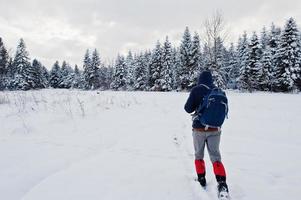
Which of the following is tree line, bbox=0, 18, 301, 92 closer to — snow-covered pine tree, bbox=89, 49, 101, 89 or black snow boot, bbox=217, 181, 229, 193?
snow-covered pine tree, bbox=89, 49, 101, 89

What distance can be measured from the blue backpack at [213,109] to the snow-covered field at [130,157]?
1175mm

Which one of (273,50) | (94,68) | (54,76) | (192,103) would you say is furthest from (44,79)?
(192,103)

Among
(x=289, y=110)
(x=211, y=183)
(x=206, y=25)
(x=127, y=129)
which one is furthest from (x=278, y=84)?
(x=211, y=183)

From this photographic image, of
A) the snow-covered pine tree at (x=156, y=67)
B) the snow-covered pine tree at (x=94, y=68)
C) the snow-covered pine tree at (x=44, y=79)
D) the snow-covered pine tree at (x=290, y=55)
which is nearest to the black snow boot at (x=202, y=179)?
the snow-covered pine tree at (x=290, y=55)

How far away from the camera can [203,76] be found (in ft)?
13.2

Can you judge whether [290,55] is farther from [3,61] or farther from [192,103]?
[3,61]

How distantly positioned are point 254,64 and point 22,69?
4346cm

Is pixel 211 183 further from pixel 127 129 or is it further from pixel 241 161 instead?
pixel 127 129

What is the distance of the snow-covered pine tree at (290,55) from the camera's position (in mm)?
33812

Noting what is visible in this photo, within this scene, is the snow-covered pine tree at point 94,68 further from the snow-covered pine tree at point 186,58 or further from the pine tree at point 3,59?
the snow-covered pine tree at point 186,58

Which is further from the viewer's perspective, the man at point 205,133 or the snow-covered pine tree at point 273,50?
the snow-covered pine tree at point 273,50

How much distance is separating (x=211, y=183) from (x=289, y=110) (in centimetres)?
925

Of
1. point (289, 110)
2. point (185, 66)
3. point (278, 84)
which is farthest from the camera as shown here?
point (185, 66)

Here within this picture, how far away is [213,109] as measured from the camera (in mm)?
3764
